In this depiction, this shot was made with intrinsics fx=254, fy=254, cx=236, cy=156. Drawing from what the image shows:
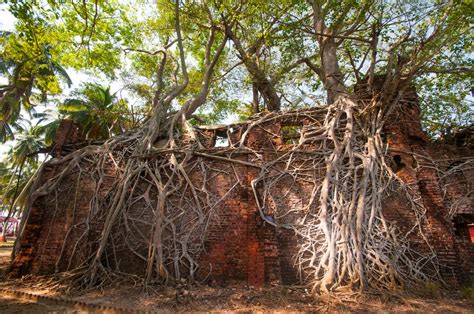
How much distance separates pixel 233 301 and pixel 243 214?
1.57m

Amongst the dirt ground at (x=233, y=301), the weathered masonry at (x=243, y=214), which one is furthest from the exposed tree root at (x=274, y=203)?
the dirt ground at (x=233, y=301)

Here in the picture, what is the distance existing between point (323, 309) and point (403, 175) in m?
3.36

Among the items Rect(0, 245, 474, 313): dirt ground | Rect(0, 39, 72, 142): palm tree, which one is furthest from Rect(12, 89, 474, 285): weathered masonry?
Rect(0, 39, 72, 142): palm tree

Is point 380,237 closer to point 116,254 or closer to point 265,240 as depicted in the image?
point 265,240

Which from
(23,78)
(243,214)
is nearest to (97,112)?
(23,78)

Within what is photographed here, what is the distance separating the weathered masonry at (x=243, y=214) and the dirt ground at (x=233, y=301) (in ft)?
1.40

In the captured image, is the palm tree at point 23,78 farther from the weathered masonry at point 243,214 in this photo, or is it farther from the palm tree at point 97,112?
the weathered masonry at point 243,214

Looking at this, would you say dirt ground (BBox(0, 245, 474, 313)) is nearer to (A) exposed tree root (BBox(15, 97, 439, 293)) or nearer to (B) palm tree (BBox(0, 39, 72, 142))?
(A) exposed tree root (BBox(15, 97, 439, 293))

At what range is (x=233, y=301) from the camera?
12.6ft

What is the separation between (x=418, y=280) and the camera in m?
4.24

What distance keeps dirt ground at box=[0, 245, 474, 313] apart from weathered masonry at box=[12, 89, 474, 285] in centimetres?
43

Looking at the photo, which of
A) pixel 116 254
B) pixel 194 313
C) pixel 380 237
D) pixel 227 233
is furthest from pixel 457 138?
pixel 116 254

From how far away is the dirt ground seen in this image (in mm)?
3537

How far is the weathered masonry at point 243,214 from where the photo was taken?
15.3ft
